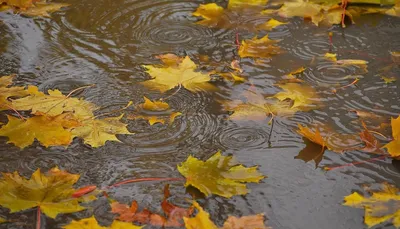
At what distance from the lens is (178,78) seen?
2529mm

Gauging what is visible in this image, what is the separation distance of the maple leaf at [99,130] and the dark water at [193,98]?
3 cm

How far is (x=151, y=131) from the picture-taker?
2.19 metres

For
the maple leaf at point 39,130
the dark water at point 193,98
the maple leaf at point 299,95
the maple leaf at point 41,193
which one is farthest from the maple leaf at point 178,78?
the maple leaf at point 41,193

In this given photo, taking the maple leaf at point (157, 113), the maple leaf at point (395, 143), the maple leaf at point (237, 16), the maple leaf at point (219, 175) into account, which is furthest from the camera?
the maple leaf at point (237, 16)

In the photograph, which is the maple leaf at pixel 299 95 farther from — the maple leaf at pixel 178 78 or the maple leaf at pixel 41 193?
the maple leaf at pixel 41 193

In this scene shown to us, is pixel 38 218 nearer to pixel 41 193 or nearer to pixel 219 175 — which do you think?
pixel 41 193

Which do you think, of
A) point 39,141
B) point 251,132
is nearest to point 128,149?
point 39,141

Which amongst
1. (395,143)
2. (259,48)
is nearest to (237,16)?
(259,48)

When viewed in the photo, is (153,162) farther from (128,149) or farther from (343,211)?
(343,211)

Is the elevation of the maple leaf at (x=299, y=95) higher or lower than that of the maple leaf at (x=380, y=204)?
lower

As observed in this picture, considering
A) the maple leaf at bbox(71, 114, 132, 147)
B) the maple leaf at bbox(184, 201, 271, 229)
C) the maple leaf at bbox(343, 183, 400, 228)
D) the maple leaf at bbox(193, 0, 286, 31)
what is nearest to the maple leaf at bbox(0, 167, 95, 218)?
the maple leaf at bbox(71, 114, 132, 147)

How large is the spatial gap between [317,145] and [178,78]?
698 mm

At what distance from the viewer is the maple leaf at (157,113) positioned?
2252 millimetres

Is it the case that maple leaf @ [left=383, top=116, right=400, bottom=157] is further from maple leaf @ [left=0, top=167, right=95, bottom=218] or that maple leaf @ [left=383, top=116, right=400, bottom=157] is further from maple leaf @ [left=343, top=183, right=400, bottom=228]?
maple leaf @ [left=0, top=167, right=95, bottom=218]
